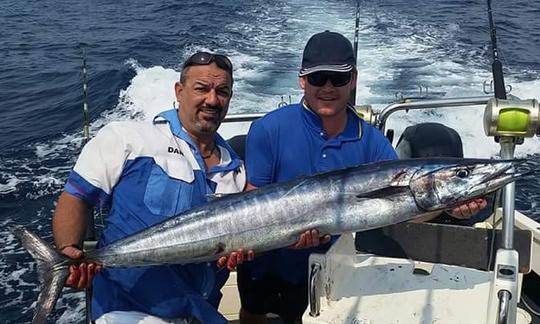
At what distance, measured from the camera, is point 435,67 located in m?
12.1

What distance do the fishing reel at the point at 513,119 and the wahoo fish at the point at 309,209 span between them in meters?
0.60

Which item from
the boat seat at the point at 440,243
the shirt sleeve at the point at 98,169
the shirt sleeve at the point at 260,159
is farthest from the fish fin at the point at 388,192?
the shirt sleeve at the point at 98,169

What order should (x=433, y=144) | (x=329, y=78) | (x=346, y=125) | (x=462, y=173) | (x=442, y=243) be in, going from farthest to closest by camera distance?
(x=433, y=144) < (x=442, y=243) < (x=346, y=125) < (x=329, y=78) < (x=462, y=173)

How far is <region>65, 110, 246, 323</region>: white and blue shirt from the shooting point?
7.95 ft

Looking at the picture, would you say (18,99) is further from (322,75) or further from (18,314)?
(322,75)

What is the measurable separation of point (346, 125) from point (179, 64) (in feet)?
34.8

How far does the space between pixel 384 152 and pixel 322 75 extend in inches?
20.3

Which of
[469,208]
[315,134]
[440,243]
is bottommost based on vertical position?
[440,243]

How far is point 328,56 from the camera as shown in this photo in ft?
8.88

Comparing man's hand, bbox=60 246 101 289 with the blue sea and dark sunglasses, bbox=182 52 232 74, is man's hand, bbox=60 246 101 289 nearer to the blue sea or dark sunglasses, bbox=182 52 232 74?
dark sunglasses, bbox=182 52 232 74

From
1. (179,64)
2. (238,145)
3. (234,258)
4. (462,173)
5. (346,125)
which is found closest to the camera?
(462,173)

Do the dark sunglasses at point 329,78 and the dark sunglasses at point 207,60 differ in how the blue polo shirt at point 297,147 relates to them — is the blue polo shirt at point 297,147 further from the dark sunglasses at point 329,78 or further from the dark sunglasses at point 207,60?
the dark sunglasses at point 207,60

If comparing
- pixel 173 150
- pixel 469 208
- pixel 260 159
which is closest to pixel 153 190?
pixel 173 150

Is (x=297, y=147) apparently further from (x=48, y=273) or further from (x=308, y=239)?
(x=48, y=273)
